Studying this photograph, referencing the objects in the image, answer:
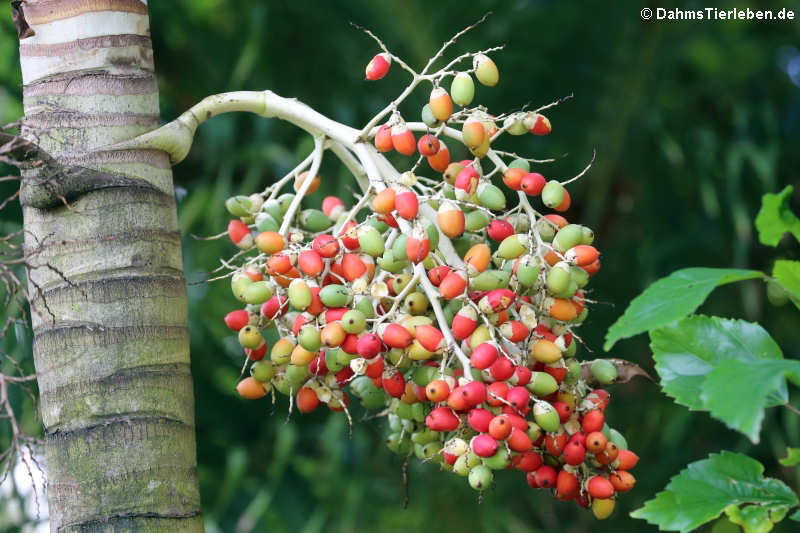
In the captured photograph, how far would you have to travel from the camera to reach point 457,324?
0.98 metres

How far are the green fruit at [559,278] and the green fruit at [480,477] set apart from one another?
0.22 metres

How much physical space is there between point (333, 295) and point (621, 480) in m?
0.41

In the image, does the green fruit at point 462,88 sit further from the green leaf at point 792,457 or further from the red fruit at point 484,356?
the green leaf at point 792,457

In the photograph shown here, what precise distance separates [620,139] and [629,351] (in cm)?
75

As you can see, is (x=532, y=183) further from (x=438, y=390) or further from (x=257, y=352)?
(x=257, y=352)

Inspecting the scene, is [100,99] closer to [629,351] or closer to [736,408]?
[736,408]

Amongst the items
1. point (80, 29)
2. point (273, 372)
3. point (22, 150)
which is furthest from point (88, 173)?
point (273, 372)

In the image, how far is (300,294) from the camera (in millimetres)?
1032

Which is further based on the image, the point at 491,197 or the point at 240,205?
the point at 240,205

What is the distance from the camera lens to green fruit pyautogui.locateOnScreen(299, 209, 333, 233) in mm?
1236

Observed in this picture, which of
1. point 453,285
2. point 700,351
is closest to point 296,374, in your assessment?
point 453,285

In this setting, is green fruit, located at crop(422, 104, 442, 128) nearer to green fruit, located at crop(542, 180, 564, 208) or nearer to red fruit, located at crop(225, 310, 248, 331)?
green fruit, located at crop(542, 180, 564, 208)

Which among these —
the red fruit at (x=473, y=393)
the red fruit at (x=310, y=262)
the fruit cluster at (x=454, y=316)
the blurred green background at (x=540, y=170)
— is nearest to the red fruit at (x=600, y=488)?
the fruit cluster at (x=454, y=316)

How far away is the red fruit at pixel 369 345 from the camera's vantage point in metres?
0.98
